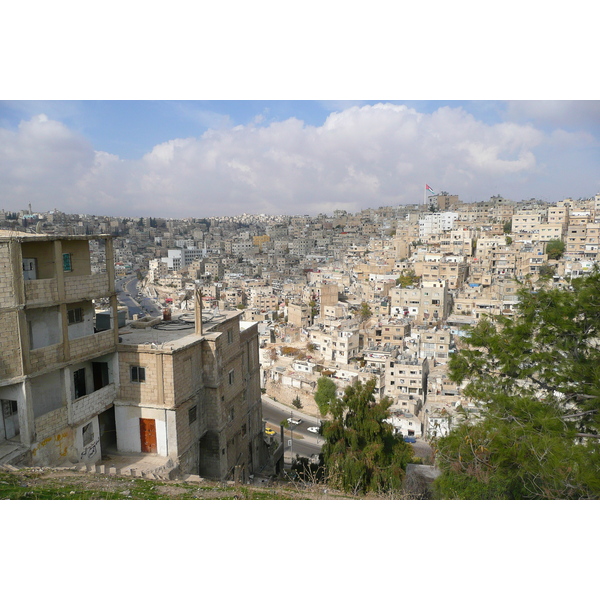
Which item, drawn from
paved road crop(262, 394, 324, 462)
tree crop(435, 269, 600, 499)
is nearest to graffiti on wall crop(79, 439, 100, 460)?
tree crop(435, 269, 600, 499)

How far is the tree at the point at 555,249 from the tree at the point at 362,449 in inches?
969

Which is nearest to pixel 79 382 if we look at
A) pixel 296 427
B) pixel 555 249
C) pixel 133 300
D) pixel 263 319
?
pixel 296 427

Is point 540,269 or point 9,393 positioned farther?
point 540,269

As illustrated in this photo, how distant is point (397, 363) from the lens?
16.3 meters

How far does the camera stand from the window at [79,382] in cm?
473

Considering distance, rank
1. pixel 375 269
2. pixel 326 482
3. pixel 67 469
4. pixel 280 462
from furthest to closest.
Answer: pixel 375 269 → pixel 280 462 → pixel 326 482 → pixel 67 469

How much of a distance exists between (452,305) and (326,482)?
68.0ft

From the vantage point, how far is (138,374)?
16.2 ft

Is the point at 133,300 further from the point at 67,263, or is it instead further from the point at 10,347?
the point at 10,347

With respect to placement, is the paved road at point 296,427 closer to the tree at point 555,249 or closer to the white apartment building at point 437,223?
the tree at point 555,249

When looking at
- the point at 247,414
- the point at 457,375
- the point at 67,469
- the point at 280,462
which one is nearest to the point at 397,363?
the point at 280,462

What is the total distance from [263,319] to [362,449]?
A: 20492mm

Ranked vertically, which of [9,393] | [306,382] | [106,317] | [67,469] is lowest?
[306,382]

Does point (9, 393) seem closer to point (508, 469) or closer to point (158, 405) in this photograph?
point (158, 405)
